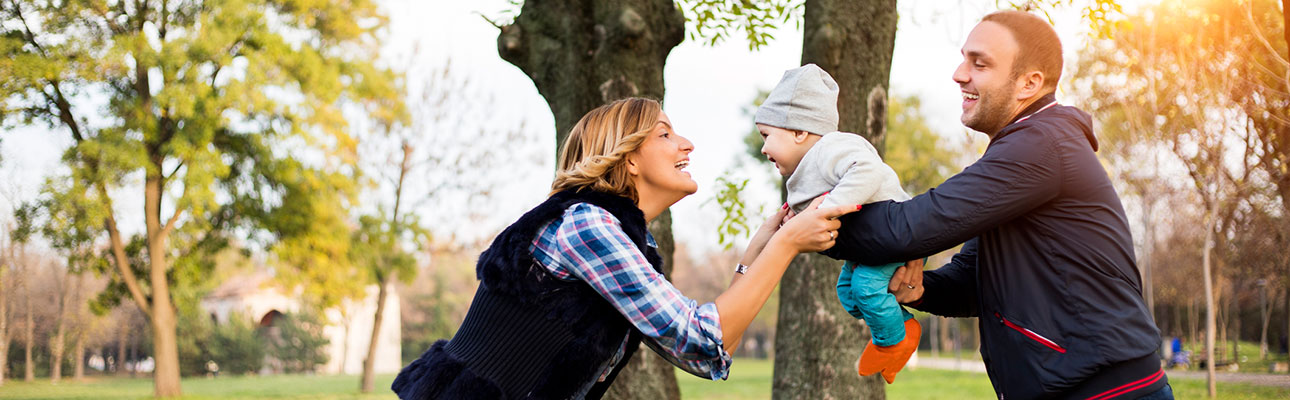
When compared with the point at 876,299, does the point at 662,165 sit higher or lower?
higher

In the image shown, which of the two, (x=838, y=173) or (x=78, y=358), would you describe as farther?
(x=78, y=358)

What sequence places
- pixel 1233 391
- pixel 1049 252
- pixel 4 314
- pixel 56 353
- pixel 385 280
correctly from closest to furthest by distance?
pixel 1049 252 < pixel 1233 391 < pixel 385 280 < pixel 4 314 < pixel 56 353

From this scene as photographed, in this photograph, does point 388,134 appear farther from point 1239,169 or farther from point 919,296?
point 919,296

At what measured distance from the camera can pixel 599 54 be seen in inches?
271

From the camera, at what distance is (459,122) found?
2527cm

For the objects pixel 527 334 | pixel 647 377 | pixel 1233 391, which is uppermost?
pixel 527 334

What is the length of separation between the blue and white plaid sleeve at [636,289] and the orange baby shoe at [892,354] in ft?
1.99

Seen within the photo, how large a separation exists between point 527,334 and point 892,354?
1.17 m

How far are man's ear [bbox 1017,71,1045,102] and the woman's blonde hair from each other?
1.09 m

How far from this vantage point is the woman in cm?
261

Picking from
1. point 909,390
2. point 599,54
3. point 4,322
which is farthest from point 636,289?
point 4,322

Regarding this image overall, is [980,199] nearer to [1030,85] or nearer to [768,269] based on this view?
[1030,85]

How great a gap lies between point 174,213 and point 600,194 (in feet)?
78.5

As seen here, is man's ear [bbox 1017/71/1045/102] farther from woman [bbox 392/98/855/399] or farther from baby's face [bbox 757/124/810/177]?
baby's face [bbox 757/124/810/177]
